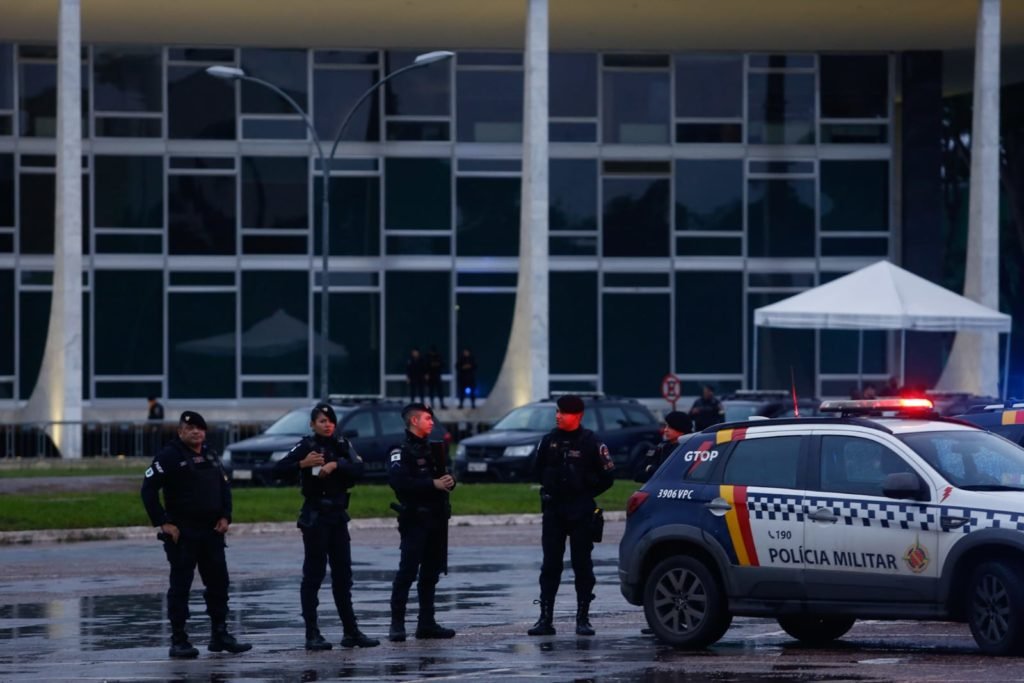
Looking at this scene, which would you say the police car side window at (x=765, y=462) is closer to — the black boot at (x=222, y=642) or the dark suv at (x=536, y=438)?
the black boot at (x=222, y=642)

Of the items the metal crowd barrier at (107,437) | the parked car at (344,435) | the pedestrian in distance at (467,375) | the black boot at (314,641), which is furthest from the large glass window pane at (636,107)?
the black boot at (314,641)

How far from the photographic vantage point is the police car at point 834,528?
12867mm

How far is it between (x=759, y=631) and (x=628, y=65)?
37964 mm

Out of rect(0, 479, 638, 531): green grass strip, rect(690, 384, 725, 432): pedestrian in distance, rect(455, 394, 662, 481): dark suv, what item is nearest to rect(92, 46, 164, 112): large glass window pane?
rect(455, 394, 662, 481): dark suv

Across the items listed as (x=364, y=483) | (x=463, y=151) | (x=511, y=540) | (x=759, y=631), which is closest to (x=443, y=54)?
(x=364, y=483)

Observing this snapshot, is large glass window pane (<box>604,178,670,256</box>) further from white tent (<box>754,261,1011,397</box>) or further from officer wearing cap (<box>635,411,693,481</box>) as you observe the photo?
officer wearing cap (<box>635,411,693,481</box>)

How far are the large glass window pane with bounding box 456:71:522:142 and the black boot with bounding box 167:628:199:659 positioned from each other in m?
38.5

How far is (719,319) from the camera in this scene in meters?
52.7

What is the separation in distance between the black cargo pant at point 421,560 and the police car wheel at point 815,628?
97.8 inches

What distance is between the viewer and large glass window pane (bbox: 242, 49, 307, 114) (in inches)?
2010

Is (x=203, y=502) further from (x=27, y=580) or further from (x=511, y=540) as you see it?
(x=511, y=540)

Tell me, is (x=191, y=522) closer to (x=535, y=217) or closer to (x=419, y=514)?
(x=419, y=514)

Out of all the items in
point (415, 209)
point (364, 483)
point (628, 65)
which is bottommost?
point (364, 483)

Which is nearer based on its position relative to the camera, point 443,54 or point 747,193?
point 443,54
